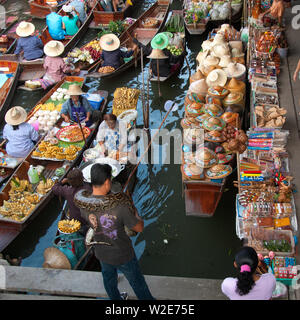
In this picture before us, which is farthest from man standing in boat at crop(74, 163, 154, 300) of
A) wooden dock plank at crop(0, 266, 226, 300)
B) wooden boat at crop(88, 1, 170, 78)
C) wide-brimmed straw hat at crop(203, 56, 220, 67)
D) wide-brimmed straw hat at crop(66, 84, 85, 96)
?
wooden boat at crop(88, 1, 170, 78)

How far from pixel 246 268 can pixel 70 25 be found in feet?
30.1

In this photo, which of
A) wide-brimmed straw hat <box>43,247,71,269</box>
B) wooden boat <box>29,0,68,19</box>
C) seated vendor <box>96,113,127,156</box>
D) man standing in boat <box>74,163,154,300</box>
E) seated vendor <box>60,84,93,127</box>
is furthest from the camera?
wooden boat <box>29,0,68,19</box>

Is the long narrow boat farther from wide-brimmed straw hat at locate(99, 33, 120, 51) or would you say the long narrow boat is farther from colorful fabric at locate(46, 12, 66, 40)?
wide-brimmed straw hat at locate(99, 33, 120, 51)

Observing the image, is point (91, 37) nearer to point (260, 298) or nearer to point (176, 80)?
point (176, 80)

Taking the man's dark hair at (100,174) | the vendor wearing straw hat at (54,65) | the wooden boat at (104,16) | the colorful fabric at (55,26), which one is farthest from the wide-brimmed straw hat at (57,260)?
the wooden boat at (104,16)

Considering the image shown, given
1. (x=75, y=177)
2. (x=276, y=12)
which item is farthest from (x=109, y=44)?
(x=75, y=177)

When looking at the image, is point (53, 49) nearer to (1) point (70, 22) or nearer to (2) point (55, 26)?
(2) point (55, 26)

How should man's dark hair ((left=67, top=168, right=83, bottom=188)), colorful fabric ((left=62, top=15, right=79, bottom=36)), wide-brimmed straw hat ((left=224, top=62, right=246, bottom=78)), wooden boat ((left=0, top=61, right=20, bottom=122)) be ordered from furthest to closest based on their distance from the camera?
colorful fabric ((left=62, top=15, right=79, bottom=36)), wooden boat ((left=0, top=61, right=20, bottom=122)), wide-brimmed straw hat ((left=224, top=62, right=246, bottom=78)), man's dark hair ((left=67, top=168, right=83, bottom=188))

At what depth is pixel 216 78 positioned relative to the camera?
6.51 metres

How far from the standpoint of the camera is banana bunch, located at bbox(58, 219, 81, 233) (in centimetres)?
458

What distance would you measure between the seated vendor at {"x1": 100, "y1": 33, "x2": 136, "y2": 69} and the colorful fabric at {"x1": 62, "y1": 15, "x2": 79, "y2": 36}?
213 cm

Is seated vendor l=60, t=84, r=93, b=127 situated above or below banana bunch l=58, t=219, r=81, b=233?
above

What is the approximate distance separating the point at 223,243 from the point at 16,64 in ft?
21.0
